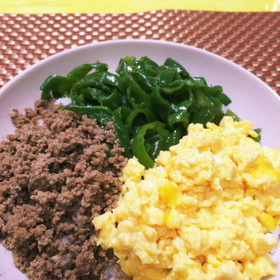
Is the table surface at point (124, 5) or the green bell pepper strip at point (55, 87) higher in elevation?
the table surface at point (124, 5)

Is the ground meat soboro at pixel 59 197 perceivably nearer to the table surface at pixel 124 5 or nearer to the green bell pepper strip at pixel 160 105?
the green bell pepper strip at pixel 160 105

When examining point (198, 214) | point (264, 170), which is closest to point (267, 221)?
point (264, 170)

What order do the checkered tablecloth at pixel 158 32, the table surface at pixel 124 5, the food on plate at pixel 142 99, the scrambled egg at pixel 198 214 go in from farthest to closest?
the table surface at pixel 124 5
the checkered tablecloth at pixel 158 32
the food on plate at pixel 142 99
the scrambled egg at pixel 198 214

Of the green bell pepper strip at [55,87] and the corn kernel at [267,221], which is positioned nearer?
the corn kernel at [267,221]

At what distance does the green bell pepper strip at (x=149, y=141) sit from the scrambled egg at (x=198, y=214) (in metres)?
0.07

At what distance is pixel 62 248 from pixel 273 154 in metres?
1.68

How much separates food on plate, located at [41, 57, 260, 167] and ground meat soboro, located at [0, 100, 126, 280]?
171mm

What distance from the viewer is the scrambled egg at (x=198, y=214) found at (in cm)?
201

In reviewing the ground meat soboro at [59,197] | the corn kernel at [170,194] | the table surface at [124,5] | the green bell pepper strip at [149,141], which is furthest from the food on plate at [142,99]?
the table surface at [124,5]

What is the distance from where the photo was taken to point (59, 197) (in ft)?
6.95

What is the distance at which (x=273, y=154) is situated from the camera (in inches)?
96.7

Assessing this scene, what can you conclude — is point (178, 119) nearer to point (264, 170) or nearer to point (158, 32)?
point (264, 170)

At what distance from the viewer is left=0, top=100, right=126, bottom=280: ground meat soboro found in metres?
2.06

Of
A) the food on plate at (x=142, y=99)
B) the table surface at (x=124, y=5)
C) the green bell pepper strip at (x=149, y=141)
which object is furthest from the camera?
the table surface at (x=124, y=5)
